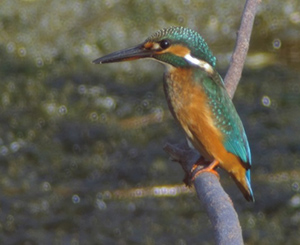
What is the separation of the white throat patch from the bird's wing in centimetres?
2

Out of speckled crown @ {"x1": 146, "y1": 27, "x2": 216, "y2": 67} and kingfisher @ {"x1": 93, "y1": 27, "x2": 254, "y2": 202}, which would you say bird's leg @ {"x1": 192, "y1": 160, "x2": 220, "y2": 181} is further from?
speckled crown @ {"x1": 146, "y1": 27, "x2": 216, "y2": 67}

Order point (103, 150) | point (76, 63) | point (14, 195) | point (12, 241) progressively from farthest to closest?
point (76, 63) < point (103, 150) < point (14, 195) < point (12, 241)

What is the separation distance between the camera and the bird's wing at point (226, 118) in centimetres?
286

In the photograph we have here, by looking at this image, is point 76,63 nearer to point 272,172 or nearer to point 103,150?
point 103,150

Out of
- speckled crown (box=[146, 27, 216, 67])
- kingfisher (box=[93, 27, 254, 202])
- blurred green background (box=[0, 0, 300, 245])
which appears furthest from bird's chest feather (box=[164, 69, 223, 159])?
blurred green background (box=[0, 0, 300, 245])

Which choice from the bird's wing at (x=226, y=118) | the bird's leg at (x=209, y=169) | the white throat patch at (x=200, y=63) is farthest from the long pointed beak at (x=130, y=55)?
the bird's leg at (x=209, y=169)

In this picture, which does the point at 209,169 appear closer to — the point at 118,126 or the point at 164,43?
the point at 164,43

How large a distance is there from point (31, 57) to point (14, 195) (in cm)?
143

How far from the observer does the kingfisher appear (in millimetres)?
2730

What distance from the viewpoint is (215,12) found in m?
6.27

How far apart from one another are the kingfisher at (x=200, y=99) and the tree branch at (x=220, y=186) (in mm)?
73

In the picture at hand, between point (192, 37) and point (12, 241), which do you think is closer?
point (192, 37)

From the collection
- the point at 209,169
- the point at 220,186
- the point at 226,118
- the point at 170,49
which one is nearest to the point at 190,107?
the point at 226,118

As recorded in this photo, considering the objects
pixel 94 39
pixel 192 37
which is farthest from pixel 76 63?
pixel 192 37
